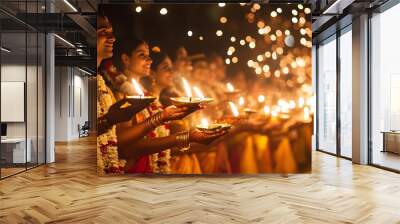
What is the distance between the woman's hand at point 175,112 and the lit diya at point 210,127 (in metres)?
0.28

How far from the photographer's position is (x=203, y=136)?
6695mm

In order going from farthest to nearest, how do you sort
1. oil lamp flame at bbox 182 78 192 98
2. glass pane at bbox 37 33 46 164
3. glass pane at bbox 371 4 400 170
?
glass pane at bbox 37 33 46 164 → glass pane at bbox 371 4 400 170 → oil lamp flame at bbox 182 78 192 98

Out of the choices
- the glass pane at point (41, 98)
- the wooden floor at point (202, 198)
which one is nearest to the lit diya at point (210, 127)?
the wooden floor at point (202, 198)

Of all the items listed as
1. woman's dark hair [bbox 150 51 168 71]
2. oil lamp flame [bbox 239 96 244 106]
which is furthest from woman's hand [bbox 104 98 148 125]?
oil lamp flame [bbox 239 96 244 106]

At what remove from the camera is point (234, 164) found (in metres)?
6.68

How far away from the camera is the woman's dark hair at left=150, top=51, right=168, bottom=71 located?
262 inches

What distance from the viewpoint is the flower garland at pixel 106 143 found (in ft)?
21.8

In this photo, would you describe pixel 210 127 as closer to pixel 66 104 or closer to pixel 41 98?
pixel 41 98

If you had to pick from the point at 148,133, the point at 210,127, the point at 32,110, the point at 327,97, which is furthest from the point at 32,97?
the point at 327,97

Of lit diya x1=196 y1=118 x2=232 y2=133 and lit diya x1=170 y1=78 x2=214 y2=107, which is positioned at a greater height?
lit diya x1=170 y1=78 x2=214 y2=107

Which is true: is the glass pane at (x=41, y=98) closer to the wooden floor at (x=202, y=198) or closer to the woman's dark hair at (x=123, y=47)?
the wooden floor at (x=202, y=198)

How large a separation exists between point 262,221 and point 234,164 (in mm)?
2697

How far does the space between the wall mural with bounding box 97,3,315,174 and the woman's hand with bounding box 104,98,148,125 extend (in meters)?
0.02

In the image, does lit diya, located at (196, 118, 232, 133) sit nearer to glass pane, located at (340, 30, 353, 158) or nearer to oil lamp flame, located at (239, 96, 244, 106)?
oil lamp flame, located at (239, 96, 244, 106)
